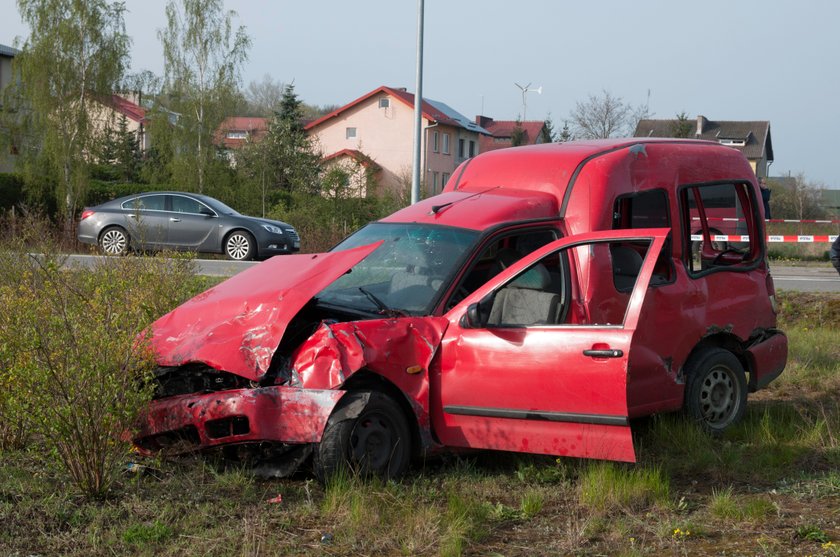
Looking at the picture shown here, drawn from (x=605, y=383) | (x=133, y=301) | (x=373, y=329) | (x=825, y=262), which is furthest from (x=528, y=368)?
(x=825, y=262)

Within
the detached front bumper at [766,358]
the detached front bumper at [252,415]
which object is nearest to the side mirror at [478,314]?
the detached front bumper at [252,415]

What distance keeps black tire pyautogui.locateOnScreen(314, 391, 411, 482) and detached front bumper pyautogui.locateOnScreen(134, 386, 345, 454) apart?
88mm

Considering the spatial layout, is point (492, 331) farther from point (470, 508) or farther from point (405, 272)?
point (470, 508)

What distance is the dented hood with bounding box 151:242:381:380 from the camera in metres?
5.38

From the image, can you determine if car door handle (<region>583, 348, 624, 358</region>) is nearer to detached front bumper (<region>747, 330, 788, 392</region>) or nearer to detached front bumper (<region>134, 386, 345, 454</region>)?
detached front bumper (<region>134, 386, 345, 454</region>)

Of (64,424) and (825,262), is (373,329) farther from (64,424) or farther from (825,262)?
(825,262)

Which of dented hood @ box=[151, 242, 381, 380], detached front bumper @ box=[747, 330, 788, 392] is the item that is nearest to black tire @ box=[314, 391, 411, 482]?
dented hood @ box=[151, 242, 381, 380]

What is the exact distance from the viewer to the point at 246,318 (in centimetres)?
561

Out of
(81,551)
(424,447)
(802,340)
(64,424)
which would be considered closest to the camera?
(81,551)

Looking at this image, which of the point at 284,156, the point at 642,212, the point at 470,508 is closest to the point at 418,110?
the point at 642,212

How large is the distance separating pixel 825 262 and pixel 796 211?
18.8 m

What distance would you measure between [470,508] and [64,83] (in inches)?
1270

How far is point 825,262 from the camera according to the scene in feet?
77.5

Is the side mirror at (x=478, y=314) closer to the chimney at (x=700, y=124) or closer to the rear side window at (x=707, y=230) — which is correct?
the rear side window at (x=707, y=230)
